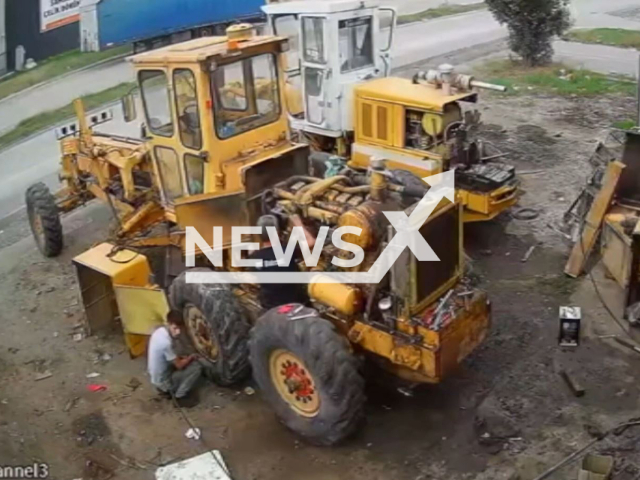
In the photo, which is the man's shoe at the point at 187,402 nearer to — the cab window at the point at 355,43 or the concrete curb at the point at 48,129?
the cab window at the point at 355,43

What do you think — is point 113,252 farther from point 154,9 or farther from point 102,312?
point 154,9

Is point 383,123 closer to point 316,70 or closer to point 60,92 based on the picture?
point 316,70

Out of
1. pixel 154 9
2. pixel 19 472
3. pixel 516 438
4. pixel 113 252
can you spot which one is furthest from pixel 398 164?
pixel 154 9

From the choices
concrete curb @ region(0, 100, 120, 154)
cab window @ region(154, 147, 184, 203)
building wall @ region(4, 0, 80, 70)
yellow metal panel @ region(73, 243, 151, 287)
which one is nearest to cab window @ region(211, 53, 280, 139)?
cab window @ region(154, 147, 184, 203)

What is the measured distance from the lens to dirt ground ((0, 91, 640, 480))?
659 cm

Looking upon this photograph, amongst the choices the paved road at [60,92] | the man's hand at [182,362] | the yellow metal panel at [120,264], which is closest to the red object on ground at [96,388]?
the man's hand at [182,362]

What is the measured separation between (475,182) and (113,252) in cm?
391

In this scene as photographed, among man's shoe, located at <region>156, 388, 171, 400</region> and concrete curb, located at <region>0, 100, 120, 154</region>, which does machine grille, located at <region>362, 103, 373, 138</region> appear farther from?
concrete curb, located at <region>0, 100, 120, 154</region>

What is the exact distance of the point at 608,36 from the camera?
19516 mm

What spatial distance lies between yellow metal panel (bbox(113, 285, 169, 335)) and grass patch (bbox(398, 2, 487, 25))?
51.8 ft

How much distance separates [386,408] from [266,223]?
185cm

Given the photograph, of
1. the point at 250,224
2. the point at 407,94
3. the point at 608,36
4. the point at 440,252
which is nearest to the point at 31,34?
the point at 407,94

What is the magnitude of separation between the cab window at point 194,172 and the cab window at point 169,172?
13 cm

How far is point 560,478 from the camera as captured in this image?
625cm
